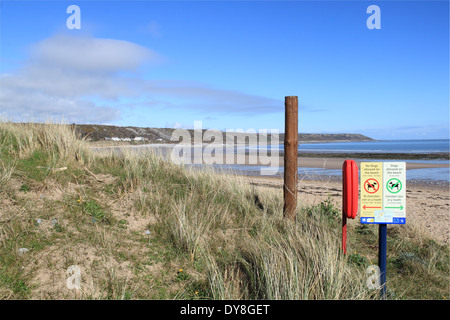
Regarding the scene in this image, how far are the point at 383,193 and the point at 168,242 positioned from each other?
3.40 m

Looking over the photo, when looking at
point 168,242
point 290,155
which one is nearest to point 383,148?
point 290,155

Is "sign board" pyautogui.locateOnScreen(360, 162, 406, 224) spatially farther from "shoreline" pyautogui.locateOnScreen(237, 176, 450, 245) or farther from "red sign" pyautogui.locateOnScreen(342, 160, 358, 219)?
"shoreline" pyautogui.locateOnScreen(237, 176, 450, 245)

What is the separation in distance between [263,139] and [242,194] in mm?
86522

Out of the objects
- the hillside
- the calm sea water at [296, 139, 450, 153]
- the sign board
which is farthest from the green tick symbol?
the calm sea water at [296, 139, 450, 153]

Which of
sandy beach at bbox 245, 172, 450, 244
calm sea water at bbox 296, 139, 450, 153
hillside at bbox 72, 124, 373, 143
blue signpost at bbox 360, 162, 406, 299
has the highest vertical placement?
hillside at bbox 72, 124, 373, 143

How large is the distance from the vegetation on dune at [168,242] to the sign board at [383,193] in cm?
78

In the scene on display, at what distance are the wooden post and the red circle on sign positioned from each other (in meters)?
2.35

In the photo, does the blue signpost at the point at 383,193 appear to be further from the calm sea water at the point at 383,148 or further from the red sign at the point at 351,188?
the calm sea water at the point at 383,148

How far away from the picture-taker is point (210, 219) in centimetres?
627

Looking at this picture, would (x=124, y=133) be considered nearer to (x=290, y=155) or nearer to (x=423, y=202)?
(x=423, y=202)

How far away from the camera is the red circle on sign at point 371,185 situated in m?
4.11

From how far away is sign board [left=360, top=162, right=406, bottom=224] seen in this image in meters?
4.07

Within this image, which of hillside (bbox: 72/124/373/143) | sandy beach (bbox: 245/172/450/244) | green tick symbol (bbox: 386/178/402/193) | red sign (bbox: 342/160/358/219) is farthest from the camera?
hillside (bbox: 72/124/373/143)
